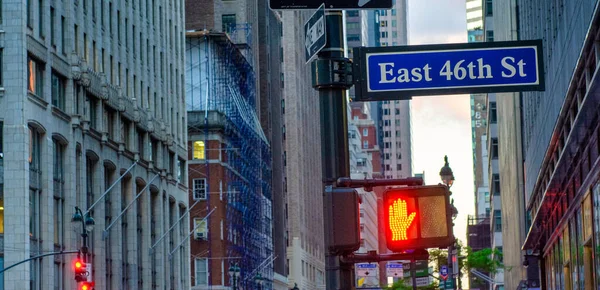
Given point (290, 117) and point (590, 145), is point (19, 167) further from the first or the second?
point (290, 117)

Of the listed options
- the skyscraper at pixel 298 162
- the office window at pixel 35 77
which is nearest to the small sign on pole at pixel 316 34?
the office window at pixel 35 77

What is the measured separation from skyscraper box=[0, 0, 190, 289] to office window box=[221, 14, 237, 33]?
2921 cm

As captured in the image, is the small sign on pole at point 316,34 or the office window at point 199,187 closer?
the small sign on pole at point 316,34

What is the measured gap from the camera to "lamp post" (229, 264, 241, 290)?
11200cm

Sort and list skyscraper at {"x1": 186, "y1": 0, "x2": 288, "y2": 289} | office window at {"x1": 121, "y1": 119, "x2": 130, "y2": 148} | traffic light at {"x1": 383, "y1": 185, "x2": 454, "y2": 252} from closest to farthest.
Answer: traffic light at {"x1": 383, "y1": 185, "x2": 454, "y2": 252}, office window at {"x1": 121, "y1": 119, "x2": 130, "y2": 148}, skyscraper at {"x1": 186, "y1": 0, "x2": 288, "y2": 289}

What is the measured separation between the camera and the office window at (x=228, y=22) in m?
134

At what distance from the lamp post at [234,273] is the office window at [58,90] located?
45.0 metres

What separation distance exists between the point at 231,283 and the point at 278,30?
53496mm

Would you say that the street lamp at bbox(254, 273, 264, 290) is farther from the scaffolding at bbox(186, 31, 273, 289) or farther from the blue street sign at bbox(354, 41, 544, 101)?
the blue street sign at bbox(354, 41, 544, 101)

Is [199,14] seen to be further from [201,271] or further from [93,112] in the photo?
[93,112]

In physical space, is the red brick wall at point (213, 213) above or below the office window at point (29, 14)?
below

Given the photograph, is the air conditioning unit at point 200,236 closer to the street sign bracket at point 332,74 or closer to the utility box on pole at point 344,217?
the street sign bracket at point 332,74

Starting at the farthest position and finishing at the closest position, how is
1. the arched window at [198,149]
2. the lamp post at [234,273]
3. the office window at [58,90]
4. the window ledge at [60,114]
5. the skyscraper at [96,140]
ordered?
1. the arched window at [198,149]
2. the lamp post at [234,273]
3. the office window at [58,90]
4. the window ledge at [60,114]
5. the skyscraper at [96,140]

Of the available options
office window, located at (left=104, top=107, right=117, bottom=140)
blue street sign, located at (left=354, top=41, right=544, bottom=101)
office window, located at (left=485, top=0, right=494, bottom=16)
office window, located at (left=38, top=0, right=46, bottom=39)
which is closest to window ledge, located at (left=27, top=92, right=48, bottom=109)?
office window, located at (left=38, top=0, right=46, bottom=39)
